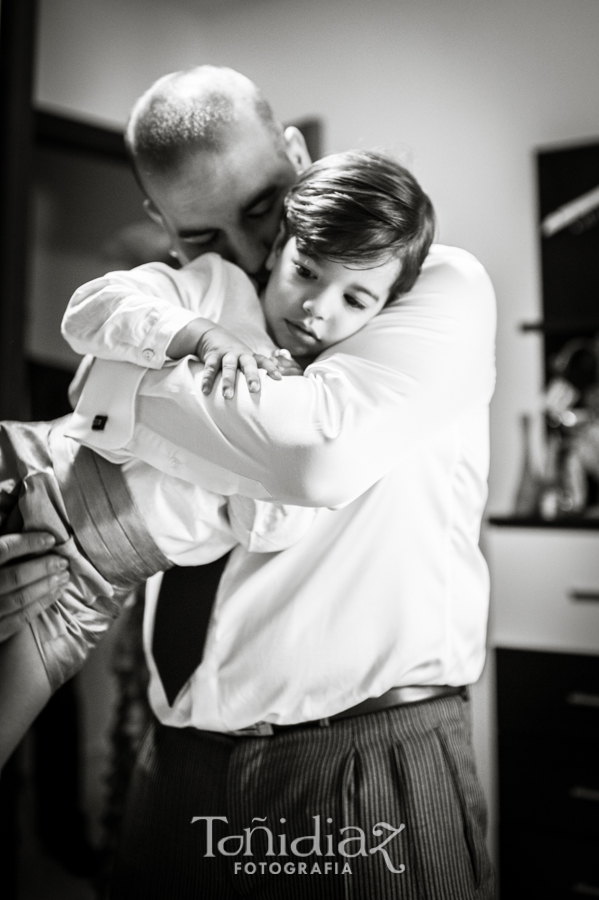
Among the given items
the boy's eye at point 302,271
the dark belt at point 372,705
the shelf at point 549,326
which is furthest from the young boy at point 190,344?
the shelf at point 549,326

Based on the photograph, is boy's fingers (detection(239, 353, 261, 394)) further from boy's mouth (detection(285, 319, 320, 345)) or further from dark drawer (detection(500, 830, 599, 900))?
dark drawer (detection(500, 830, 599, 900))

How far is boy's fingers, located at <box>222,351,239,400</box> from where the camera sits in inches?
19.1

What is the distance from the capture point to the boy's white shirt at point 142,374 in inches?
21.4

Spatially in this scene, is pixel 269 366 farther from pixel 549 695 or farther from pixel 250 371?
pixel 549 695

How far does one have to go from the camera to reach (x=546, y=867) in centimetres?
89

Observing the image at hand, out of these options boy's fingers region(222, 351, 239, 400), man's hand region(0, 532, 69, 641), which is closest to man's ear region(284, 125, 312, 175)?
boy's fingers region(222, 351, 239, 400)

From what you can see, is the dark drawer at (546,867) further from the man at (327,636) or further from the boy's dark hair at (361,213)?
the boy's dark hair at (361,213)

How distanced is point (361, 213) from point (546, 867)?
2.46 feet

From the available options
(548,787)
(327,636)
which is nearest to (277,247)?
(327,636)

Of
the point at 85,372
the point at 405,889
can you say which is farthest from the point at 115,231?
the point at 405,889

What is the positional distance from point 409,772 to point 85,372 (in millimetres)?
381

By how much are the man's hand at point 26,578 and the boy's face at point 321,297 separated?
0.23 m

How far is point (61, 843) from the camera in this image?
1.05m

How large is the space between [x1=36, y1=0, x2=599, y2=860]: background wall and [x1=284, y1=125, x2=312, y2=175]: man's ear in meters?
0.06
